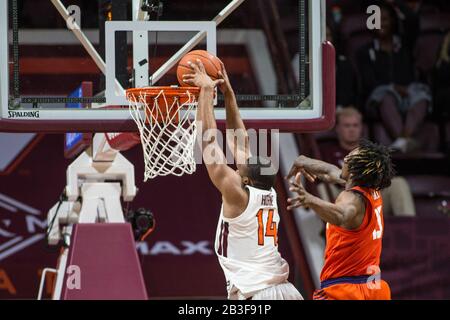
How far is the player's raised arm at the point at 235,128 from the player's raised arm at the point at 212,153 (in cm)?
19

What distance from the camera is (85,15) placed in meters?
6.84

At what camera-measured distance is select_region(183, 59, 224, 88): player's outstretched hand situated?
586 centimetres

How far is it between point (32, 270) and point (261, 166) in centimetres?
424

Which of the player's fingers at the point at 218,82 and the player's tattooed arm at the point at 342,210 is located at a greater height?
the player's fingers at the point at 218,82

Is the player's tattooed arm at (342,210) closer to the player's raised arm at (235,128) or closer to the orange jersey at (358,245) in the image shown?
the orange jersey at (358,245)

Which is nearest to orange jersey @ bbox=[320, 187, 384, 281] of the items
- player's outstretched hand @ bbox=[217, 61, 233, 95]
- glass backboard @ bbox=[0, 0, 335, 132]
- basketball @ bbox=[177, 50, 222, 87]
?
Answer: glass backboard @ bbox=[0, 0, 335, 132]

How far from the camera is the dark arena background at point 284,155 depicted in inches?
308

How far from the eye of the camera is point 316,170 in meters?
6.63

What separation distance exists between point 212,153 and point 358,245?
0.94m

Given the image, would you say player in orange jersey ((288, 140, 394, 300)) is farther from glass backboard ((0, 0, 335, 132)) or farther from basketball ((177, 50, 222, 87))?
basketball ((177, 50, 222, 87))

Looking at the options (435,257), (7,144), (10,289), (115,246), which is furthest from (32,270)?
(435,257)

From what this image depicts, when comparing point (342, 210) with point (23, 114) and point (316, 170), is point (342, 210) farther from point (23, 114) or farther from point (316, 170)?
point (23, 114)

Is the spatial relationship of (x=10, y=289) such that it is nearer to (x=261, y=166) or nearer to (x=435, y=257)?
(x=435, y=257)

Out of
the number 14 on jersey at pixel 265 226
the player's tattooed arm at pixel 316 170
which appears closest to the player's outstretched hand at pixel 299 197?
the number 14 on jersey at pixel 265 226
